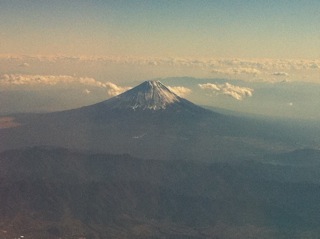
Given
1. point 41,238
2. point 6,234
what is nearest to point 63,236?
point 41,238

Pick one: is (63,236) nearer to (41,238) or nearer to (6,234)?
(41,238)
